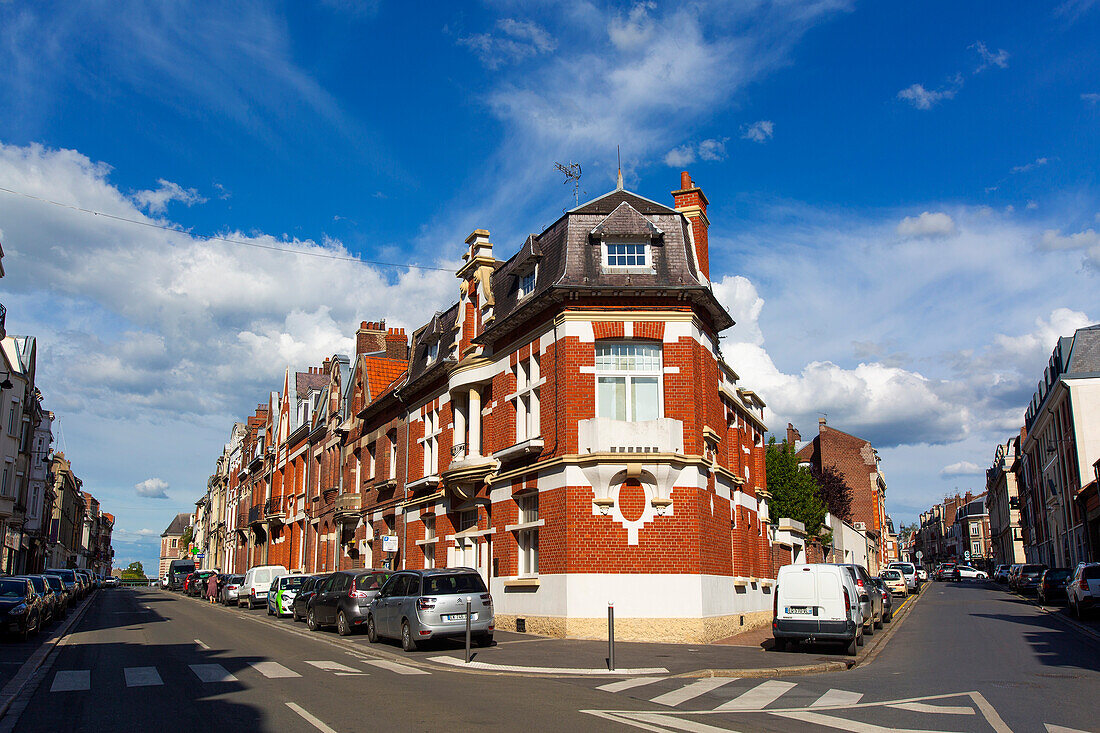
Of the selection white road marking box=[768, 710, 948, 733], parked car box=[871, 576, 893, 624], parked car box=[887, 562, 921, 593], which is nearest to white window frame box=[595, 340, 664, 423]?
parked car box=[871, 576, 893, 624]

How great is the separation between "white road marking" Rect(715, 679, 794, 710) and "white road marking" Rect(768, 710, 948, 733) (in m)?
0.55

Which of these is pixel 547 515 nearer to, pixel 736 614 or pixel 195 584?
pixel 736 614

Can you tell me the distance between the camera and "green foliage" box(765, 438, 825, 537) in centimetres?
5103

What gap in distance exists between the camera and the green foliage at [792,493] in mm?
51031

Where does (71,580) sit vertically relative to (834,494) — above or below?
below

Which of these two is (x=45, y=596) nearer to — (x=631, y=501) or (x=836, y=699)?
(x=631, y=501)

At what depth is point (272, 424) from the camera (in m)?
57.7

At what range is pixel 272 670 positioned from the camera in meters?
14.2

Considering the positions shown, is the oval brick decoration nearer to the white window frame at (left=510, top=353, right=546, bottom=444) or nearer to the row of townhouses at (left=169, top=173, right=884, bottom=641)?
the row of townhouses at (left=169, top=173, right=884, bottom=641)

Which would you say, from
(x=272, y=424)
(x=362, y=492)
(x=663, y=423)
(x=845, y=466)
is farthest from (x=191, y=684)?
(x=845, y=466)

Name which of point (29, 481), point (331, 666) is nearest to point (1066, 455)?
point (331, 666)

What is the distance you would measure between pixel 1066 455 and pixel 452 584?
43942mm

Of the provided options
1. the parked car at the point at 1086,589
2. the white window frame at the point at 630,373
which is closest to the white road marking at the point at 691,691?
the white window frame at the point at 630,373

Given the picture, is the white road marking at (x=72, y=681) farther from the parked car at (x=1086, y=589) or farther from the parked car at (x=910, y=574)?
the parked car at (x=910, y=574)
